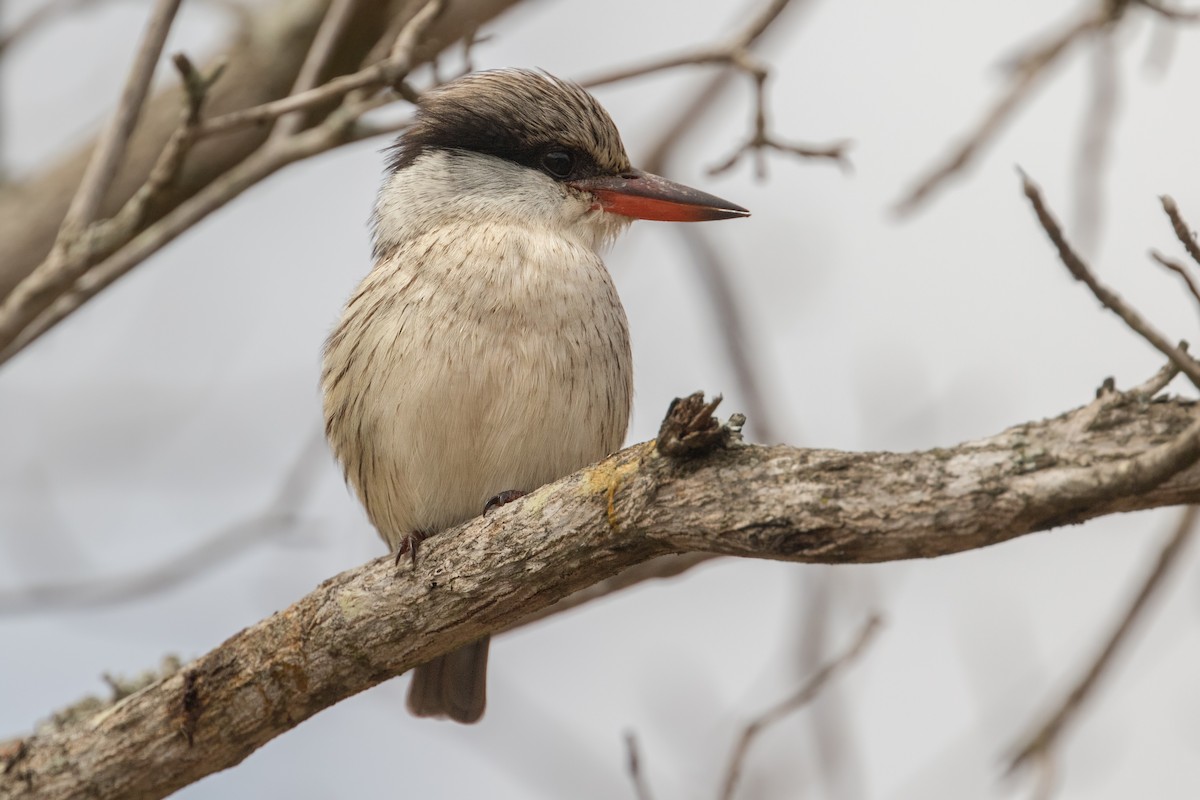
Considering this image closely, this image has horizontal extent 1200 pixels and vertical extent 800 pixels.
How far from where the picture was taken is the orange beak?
382 centimetres

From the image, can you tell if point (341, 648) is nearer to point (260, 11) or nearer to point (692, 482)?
point (692, 482)

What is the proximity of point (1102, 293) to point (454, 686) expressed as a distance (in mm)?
2366

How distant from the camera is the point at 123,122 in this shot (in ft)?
10.8

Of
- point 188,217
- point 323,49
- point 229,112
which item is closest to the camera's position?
point 188,217

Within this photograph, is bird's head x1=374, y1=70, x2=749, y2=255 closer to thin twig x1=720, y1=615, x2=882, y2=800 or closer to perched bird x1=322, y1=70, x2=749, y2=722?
perched bird x1=322, y1=70, x2=749, y2=722

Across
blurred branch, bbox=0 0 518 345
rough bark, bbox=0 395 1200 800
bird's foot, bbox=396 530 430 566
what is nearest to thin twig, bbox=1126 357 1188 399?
rough bark, bbox=0 395 1200 800

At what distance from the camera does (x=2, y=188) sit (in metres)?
5.07

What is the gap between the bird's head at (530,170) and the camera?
380 centimetres

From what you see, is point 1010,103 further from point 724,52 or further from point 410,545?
point 410,545

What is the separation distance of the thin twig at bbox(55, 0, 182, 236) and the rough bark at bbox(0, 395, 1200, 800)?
1.08m

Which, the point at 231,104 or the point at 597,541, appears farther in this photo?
the point at 231,104

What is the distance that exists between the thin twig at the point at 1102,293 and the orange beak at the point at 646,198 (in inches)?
70.8

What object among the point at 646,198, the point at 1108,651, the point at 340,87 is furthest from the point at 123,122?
the point at 1108,651

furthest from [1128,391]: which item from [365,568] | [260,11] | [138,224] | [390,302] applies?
[260,11]
